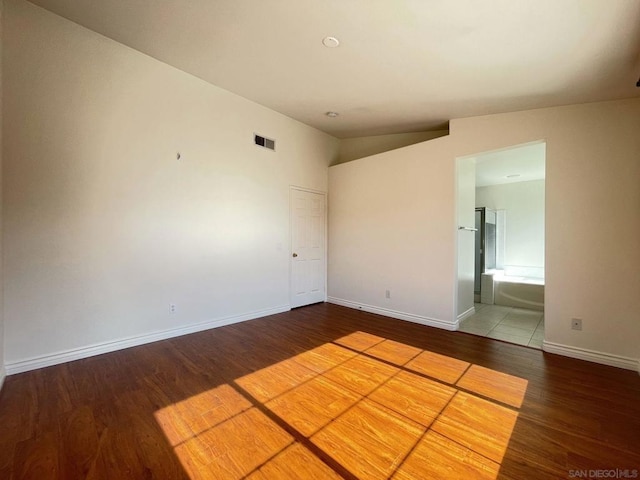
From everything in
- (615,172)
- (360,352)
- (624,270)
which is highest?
(615,172)

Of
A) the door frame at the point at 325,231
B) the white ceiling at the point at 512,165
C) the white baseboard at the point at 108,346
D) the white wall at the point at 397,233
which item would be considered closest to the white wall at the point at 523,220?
the white ceiling at the point at 512,165

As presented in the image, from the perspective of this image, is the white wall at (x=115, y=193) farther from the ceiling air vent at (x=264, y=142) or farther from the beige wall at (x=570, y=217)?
the beige wall at (x=570, y=217)

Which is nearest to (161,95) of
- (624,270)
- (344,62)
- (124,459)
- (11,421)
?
(344,62)

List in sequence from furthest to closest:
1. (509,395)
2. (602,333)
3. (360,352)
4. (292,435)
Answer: (360,352), (602,333), (509,395), (292,435)

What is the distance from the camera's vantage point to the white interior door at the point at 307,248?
487cm

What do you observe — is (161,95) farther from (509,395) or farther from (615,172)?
(615,172)

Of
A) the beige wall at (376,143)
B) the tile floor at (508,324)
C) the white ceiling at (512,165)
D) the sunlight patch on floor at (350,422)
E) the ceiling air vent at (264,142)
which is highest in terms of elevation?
the beige wall at (376,143)

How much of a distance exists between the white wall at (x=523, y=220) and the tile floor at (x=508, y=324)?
236cm

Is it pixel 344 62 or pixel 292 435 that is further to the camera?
pixel 344 62

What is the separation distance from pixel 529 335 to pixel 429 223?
193 centimetres

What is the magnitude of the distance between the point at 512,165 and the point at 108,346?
6.77 meters

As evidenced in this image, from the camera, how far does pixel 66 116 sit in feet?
8.75

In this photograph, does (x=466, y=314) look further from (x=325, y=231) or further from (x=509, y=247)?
(x=509, y=247)

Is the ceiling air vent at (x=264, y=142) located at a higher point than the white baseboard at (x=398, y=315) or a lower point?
higher
